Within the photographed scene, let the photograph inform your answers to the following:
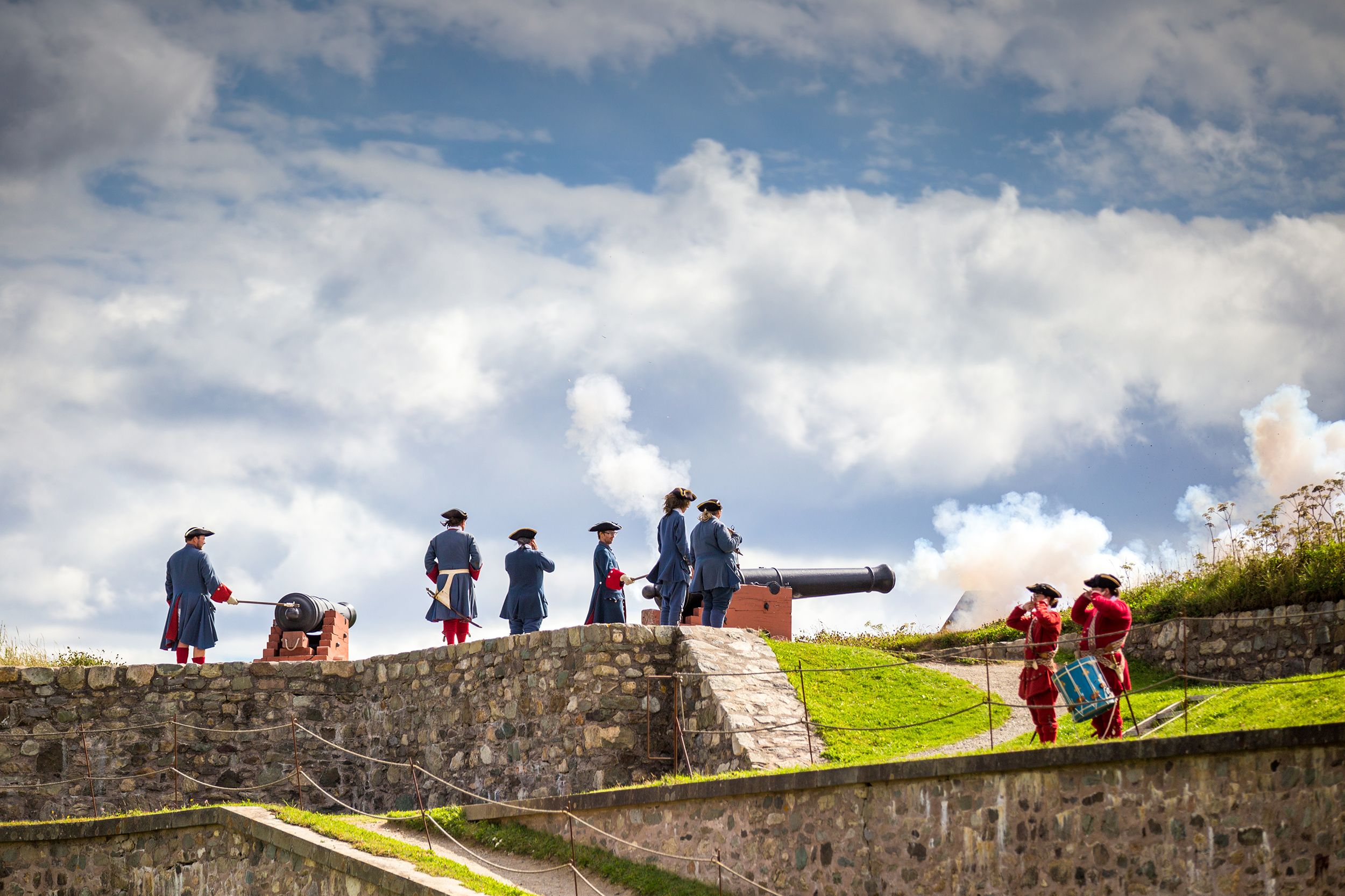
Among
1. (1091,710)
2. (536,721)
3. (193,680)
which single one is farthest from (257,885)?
(1091,710)

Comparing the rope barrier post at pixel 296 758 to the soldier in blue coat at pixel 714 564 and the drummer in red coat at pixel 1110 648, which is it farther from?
the drummer in red coat at pixel 1110 648

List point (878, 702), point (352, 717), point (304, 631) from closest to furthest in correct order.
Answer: point (878, 702) → point (352, 717) → point (304, 631)

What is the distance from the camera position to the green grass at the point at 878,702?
44.6 ft

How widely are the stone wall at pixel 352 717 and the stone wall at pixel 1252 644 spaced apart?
348cm

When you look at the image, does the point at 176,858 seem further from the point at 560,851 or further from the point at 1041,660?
the point at 1041,660

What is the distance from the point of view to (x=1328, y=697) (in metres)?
11.1

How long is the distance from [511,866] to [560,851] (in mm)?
446

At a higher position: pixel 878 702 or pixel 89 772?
pixel 878 702

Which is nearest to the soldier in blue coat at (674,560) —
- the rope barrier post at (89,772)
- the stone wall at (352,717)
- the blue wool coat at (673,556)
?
the blue wool coat at (673,556)

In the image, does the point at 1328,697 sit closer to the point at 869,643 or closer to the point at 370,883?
the point at 370,883

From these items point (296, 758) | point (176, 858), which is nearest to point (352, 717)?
point (296, 758)

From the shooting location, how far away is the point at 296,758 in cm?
1578

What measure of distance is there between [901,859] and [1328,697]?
3.84 m

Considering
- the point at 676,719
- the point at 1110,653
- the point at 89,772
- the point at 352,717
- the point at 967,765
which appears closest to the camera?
the point at 967,765
